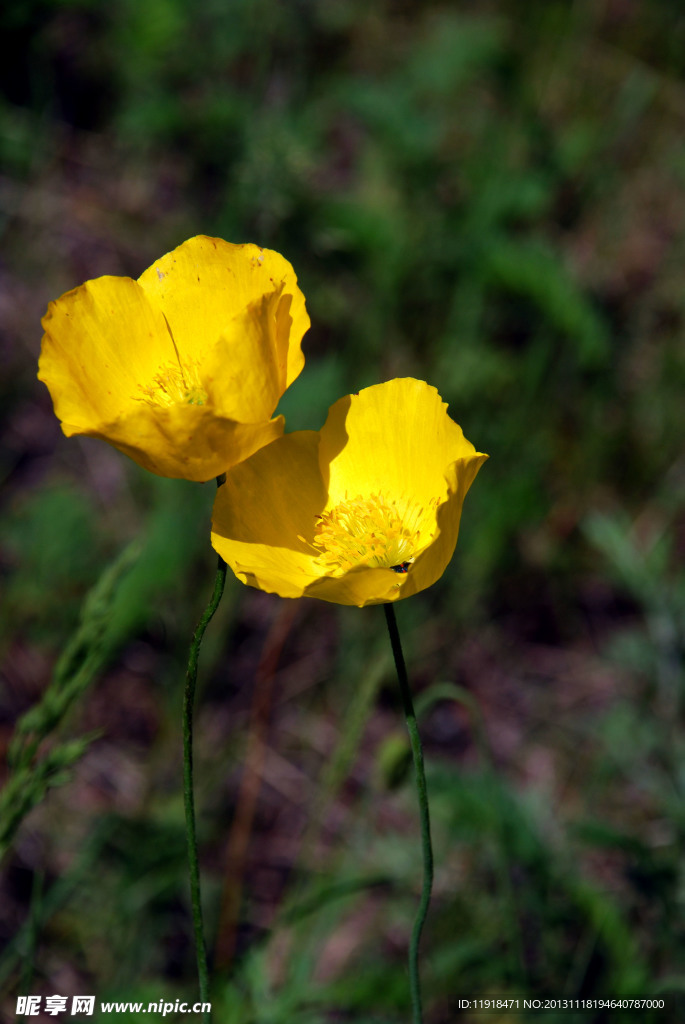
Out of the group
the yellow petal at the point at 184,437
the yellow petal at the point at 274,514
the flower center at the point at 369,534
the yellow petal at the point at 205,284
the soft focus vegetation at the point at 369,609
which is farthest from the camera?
the soft focus vegetation at the point at 369,609

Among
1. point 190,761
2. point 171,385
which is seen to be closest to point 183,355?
point 171,385

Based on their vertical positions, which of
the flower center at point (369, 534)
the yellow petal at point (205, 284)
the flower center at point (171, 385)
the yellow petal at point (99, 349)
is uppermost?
the yellow petal at point (205, 284)

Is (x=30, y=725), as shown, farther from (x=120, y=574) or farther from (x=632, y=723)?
(x=632, y=723)

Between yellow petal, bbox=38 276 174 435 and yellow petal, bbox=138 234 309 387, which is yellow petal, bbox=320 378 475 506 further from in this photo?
yellow petal, bbox=38 276 174 435

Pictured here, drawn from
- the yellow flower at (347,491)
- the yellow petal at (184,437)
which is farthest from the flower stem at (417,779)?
the yellow petal at (184,437)

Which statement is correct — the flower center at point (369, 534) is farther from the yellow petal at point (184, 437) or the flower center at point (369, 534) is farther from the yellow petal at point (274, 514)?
the yellow petal at point (184, 437)

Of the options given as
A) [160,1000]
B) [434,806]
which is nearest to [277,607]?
[434,806]
